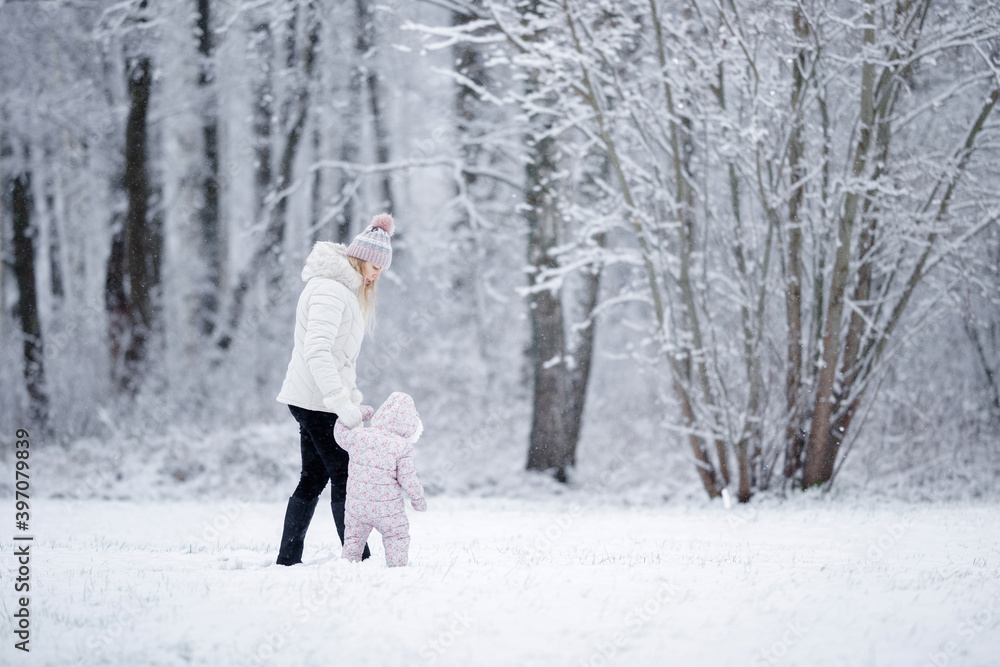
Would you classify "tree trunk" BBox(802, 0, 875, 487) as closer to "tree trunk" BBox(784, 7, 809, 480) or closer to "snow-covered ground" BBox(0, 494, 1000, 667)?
"tree trunk" BBox(784, 7, 809, 480)

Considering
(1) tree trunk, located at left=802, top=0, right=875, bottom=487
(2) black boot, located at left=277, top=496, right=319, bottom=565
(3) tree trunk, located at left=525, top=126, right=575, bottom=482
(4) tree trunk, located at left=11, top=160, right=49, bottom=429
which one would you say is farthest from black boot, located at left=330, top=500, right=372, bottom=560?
(4) tree trunk, located at left=11, top=160, right=49, bottom=429

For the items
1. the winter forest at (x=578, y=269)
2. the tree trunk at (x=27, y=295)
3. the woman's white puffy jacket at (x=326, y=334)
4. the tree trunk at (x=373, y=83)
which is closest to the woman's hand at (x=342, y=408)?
Answer: the woman's white puffy jacket at (x=326, y=334)

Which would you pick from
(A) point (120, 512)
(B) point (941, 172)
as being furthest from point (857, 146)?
(A) point (120, 512)

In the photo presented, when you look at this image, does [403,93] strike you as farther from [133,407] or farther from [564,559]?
[564,559]

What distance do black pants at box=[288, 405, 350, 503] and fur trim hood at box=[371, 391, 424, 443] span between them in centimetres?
29

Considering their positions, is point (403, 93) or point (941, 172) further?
point (403, 93)

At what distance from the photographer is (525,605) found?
376 centimetres

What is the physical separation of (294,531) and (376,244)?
1.63 m

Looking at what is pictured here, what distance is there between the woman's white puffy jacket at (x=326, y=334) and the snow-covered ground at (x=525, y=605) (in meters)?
0.91

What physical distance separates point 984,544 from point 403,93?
12955mm

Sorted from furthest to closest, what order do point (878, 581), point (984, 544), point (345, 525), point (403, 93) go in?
1. point (403, 93)
2. point (984, 544)
3. point (345, 525)
4. point (878, 581)

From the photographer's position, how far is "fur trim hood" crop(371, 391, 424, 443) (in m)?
4.63

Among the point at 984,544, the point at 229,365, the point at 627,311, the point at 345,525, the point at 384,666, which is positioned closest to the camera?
the point at 384,666

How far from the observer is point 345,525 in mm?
4664
